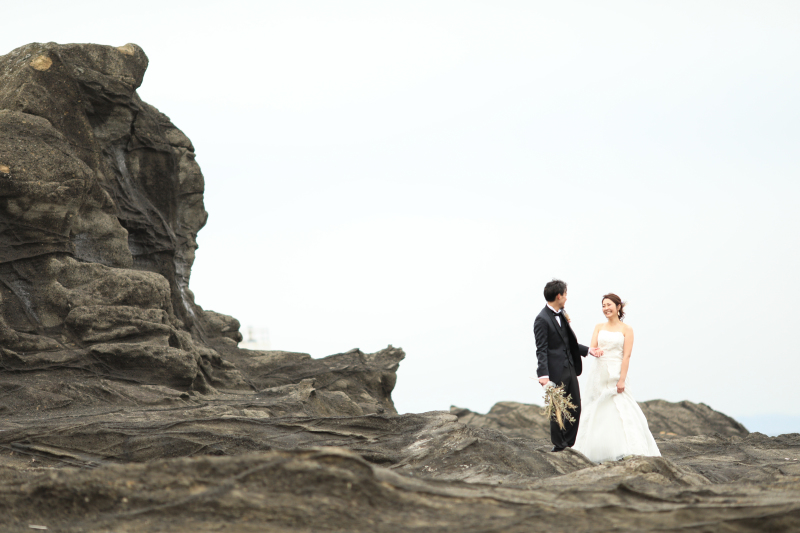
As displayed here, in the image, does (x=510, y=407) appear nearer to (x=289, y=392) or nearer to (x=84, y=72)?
(x=289, y=392)

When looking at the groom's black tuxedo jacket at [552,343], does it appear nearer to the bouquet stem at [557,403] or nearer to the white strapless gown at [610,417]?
the bouquet stem at [557,403]

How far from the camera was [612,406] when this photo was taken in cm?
1014

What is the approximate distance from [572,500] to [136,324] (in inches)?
411

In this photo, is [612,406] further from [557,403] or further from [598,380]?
[557,403]

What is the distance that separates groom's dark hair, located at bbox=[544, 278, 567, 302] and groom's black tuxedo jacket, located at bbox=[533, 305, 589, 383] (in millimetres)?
145

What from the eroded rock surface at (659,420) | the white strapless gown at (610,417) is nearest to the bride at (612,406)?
the white strapless gown at (610,417)

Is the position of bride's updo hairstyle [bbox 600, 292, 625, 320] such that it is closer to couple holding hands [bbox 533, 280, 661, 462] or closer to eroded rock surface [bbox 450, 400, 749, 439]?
couple holding hands [bbox 533, 280, 661, 462]

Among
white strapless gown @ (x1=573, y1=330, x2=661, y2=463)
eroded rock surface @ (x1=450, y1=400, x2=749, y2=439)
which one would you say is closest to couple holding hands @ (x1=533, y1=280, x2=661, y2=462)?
white strapless gown @ (x1=573, y1=330, x2=661, y2=463)

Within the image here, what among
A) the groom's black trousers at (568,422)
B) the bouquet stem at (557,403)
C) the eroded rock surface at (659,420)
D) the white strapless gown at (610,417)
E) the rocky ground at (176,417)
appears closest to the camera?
the rocky ground at (176,417)

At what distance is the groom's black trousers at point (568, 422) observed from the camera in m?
Answer: 10.0

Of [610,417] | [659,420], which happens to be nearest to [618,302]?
[610,417]

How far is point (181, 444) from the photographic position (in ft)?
31.6

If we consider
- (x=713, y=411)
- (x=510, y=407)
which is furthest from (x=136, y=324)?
(x=713, y=411)

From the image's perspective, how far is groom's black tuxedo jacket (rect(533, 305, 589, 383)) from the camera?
32.7ft
